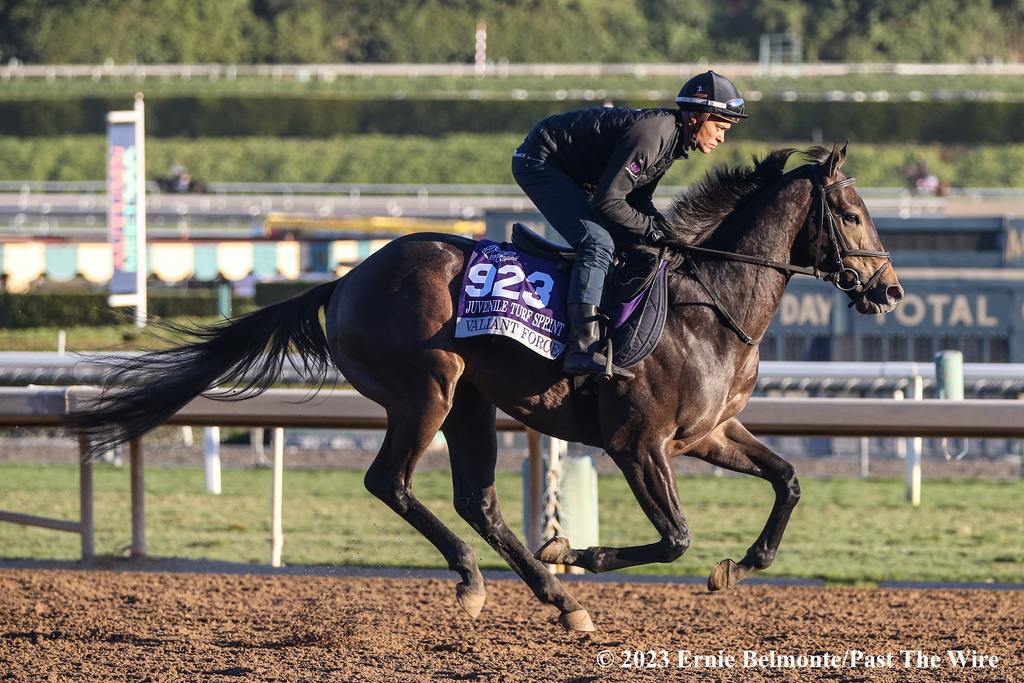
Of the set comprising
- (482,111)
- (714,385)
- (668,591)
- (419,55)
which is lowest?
(668,591)

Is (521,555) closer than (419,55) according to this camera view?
Yes

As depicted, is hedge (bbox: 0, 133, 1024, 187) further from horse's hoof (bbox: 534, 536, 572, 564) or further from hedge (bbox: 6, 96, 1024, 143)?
horse's hoof (bbox: 534, 536, 572, 564)

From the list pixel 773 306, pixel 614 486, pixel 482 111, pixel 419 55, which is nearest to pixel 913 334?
pixel 614 486

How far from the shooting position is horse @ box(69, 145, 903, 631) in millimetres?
4973

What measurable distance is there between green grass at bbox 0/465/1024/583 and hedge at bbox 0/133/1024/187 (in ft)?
78.7

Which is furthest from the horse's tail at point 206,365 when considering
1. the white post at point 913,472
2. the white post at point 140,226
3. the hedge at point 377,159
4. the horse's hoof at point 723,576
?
the hedge at point 377,159

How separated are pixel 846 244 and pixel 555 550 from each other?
1.42 meters

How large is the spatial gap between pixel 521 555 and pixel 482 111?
109 ft

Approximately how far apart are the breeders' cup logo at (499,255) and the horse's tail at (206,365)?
683 millimetres

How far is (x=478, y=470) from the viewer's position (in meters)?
5.39

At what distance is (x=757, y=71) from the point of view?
4216 cm

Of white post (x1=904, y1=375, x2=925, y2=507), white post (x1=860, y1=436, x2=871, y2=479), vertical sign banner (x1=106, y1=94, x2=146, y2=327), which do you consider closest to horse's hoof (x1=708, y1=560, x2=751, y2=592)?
white post (x1=904, y1=375, x2=925, y2=507)

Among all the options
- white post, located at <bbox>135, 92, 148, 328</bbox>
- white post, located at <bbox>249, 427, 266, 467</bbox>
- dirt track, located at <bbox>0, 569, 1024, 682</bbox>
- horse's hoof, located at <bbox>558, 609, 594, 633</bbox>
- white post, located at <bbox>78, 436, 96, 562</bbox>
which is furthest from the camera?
white post, located at <bbox>135, 92, 148, 328</bbox>

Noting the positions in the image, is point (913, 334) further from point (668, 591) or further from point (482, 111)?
point (482, 111)
